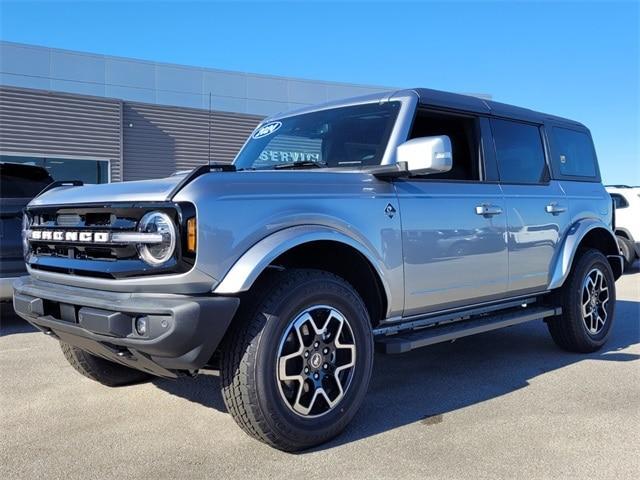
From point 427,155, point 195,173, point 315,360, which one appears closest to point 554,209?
point 427,155

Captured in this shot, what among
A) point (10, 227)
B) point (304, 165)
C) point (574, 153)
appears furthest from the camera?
point (10, 227)

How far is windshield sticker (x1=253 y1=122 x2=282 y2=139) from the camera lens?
4.81m

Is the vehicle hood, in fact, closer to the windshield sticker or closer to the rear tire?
the windshield sticker

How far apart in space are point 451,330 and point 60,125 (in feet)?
44.8

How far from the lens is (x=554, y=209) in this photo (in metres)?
5.05

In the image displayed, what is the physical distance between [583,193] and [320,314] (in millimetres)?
3419

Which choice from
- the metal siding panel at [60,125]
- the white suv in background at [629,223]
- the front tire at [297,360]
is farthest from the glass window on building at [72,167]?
the front tire at [297,360]

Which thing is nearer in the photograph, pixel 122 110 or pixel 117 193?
pixel 117 193

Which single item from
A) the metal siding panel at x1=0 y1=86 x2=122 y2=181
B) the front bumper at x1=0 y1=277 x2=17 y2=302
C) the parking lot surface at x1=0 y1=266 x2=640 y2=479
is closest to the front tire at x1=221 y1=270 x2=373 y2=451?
the parking lot surface at x1=0 y1=266 x2=640 y2=479

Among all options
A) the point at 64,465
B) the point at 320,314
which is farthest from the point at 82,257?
the point at 320,314

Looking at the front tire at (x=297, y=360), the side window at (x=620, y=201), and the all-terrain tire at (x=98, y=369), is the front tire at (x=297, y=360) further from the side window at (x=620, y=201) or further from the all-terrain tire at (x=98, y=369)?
Answer: the side window at (x=620, y=201)

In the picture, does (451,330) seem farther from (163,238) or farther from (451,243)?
(163,238)

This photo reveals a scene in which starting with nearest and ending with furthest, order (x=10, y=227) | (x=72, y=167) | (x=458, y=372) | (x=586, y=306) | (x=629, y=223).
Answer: (x=458, y=372) → (x=586, y=306) → (x=10, y=227) → (x=629, y=223) → (x=72, y=167)

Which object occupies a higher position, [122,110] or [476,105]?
[122,110]
